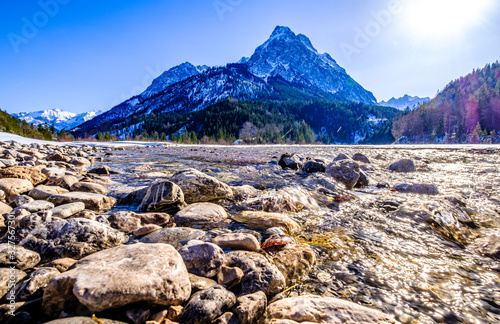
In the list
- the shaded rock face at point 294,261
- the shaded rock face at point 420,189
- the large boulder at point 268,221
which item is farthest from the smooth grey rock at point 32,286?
the shaded rock face at point 420,189

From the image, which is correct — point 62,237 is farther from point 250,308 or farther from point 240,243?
point 250,308

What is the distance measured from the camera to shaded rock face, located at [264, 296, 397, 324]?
1.79m

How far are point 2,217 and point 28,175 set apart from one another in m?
3.11

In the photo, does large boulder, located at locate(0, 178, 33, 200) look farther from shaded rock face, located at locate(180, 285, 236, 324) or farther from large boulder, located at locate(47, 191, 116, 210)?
shaded rock face, located at locate(180, 285, 236, 324)

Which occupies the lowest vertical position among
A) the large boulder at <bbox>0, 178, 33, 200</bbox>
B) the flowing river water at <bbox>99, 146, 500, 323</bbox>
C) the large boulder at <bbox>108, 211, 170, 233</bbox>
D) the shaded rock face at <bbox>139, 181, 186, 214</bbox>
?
the flowing river water at <bbox>99, 146, 500, 323</bbox>

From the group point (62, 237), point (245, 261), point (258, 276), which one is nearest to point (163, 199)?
point (62, 237)

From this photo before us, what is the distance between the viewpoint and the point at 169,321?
1718 mm

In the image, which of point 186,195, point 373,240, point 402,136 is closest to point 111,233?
point 186,195

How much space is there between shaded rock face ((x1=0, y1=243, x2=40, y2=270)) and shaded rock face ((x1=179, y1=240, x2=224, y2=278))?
63.9 inches

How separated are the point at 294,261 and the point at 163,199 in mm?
3054

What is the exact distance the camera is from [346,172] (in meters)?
8.22

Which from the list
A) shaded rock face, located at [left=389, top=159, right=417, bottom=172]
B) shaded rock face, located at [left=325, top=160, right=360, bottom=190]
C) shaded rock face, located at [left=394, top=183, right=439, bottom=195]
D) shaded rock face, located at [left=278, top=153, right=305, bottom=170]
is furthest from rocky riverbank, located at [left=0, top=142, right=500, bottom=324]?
shaded rock face, located at [left=278, top=153, right=305, bottom=170]

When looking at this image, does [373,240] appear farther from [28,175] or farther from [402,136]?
[402,136]

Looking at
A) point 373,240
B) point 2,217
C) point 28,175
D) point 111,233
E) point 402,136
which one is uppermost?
point 402,136
